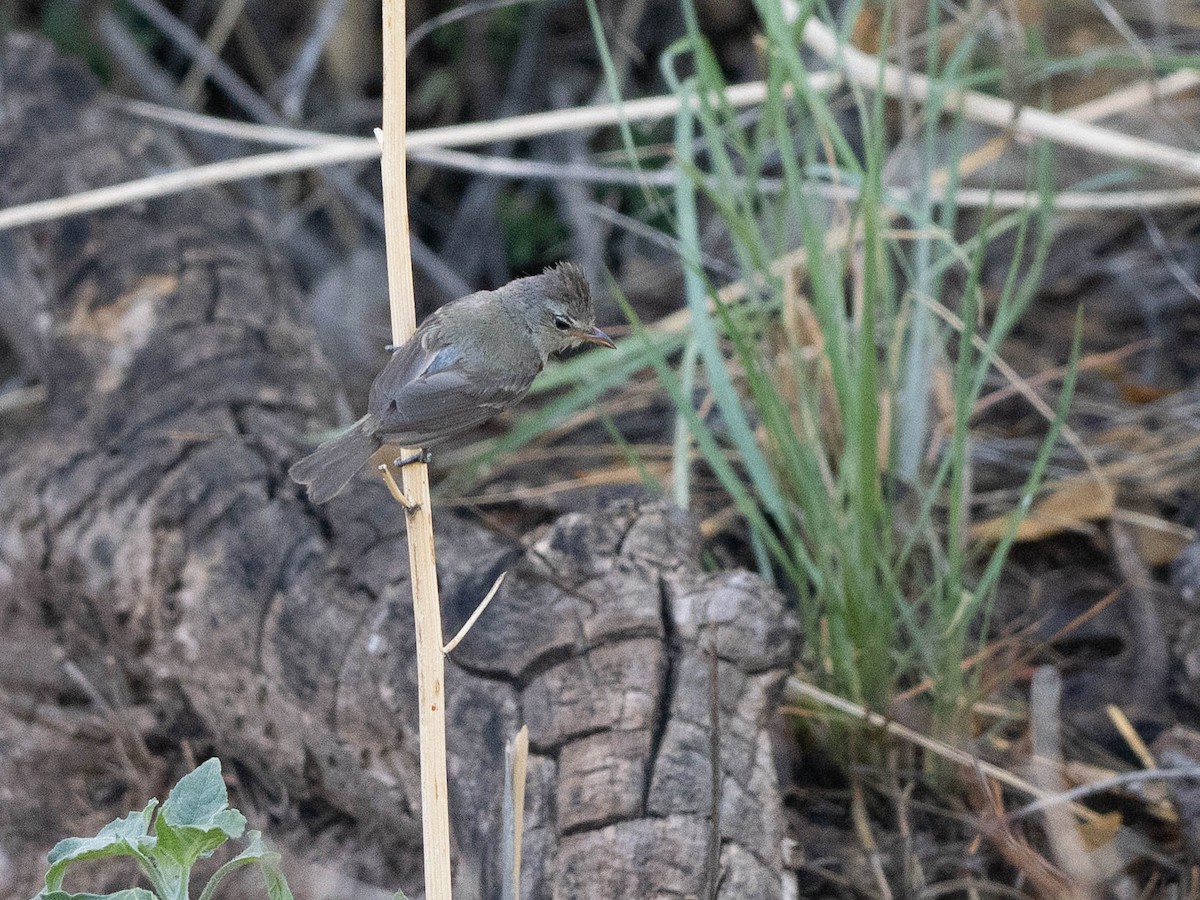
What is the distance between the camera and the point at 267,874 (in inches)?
60.7

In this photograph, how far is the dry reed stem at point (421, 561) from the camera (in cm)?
161

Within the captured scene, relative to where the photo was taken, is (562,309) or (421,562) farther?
(562,309)

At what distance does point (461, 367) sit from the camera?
7.11 ft

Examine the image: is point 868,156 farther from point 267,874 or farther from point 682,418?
point 267,874

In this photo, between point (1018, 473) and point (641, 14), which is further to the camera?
point (641, 14)

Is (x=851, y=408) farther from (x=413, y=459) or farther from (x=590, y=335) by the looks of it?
(x=413, y=459)

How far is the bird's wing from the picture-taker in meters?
2.05

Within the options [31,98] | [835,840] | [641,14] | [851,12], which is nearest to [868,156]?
[851,12]

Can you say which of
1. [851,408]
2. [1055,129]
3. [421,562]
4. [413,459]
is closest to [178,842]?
[421,562]

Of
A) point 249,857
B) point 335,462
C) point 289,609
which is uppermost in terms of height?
point 335,462

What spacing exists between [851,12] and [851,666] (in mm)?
1407

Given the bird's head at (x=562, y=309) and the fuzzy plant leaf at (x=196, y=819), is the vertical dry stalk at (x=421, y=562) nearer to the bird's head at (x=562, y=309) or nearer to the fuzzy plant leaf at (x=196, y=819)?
the fuzzy plant leaf at (x=196, y=819)

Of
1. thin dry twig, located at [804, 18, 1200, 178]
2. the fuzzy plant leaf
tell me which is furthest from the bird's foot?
thin dry twig, located at [804, 18, 1200, 178]

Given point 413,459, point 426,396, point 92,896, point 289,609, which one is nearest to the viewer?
point 92,896
